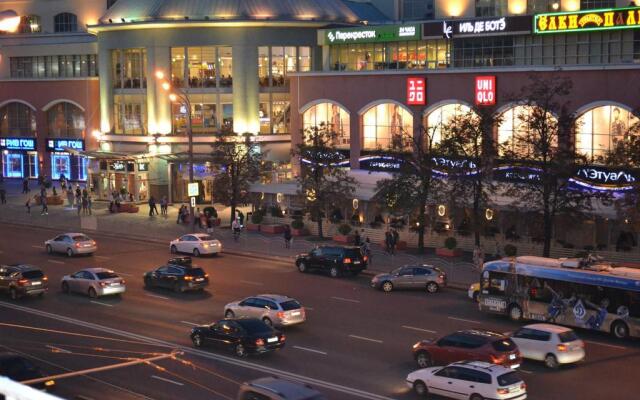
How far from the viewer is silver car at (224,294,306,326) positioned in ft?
105

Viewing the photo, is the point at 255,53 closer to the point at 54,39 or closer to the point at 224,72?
the point at 224,72

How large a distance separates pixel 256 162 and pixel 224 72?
1642 centimetres

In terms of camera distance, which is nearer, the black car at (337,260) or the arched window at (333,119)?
the black car at (337,260)

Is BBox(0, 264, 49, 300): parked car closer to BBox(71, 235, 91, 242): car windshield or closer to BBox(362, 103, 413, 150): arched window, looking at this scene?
BBox(71, 235, 91, 242): car windshield

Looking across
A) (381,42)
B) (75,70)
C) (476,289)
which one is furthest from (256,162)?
(75,70)

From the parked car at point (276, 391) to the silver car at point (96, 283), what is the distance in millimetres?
18475

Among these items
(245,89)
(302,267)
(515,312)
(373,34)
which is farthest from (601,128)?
(245,89)

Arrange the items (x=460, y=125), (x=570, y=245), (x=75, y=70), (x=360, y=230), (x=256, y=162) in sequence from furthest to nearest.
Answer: (x=75, y=70) → (x=256, y=162) → (x=360, y=230) → (x=460, y=125) → (x=570, y=245)

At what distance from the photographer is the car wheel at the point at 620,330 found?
30969 mm

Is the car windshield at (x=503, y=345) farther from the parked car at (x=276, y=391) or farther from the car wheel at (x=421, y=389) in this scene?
the parked car at (x=276, y=391)

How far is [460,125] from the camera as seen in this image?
49.3 meters

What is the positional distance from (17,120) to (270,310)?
63.5 meters

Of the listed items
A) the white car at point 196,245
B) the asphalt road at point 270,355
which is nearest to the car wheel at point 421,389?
the asphalt road at point 270,355

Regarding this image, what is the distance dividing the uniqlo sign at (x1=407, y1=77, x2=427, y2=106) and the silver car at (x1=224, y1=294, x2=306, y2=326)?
1147 inches
